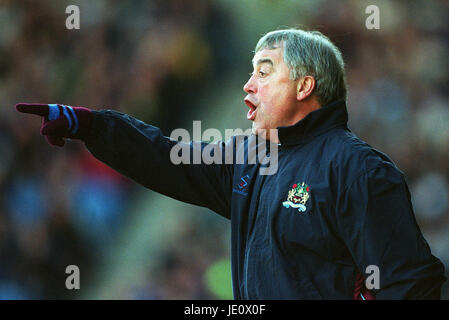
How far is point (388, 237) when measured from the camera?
122 cm

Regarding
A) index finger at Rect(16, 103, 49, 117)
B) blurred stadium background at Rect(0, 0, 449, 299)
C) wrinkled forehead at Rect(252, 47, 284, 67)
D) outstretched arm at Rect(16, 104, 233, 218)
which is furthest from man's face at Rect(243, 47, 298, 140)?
blurred stadium background at Rect(0, 0, 449, 299)

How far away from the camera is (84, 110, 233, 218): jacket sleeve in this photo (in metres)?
1.52

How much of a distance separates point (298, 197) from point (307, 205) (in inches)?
A: 1.4

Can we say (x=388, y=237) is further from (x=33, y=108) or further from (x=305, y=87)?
(x=33, y=108)

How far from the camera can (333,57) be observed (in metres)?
1.59

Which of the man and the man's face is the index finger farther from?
the man's face

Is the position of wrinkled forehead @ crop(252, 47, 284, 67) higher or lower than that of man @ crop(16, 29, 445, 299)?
higher

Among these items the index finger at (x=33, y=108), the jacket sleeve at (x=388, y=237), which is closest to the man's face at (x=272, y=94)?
the jacket sleeve at (x=388, y=237)

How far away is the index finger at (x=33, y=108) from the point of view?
54.6 inches

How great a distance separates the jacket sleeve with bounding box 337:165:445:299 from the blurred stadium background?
180 centimetres

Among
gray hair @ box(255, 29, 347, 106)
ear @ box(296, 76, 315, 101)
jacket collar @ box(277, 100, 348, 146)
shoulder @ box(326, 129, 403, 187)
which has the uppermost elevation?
gray hair @ box(255, 29, 347, 106)

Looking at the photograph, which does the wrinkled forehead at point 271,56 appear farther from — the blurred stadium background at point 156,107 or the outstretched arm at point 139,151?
the blurred stadium background at point 156,107

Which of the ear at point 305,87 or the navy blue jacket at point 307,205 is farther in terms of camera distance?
the ear at point 305,87
